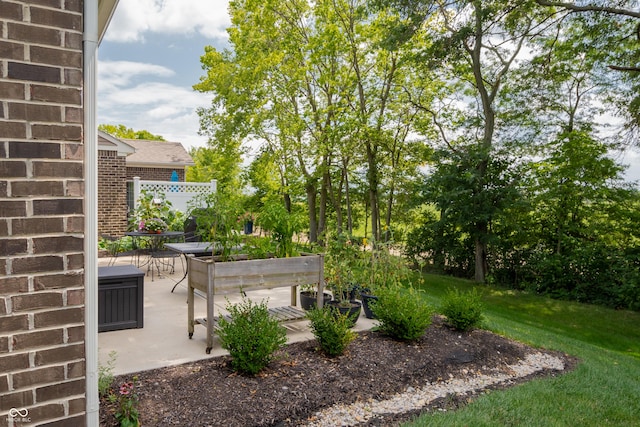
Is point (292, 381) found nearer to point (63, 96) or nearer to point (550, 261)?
point (63, 96)

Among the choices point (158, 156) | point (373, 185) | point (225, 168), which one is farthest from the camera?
point (158, 156)

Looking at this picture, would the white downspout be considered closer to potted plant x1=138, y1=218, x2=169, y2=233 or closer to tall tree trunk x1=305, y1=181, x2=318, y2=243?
potted plant x1=138, y1=218, x2=169, y2=233

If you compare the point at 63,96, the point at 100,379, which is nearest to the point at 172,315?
the point at 100,379

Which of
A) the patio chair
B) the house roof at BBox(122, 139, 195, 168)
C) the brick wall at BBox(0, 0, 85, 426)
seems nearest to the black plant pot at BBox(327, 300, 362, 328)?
the brick wall at BBox(0, 0, 85, 426)

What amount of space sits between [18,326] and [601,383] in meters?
4.32

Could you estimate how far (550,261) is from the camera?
356 inches

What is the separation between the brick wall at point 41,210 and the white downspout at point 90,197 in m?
0.03

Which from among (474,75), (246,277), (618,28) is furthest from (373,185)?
(246,277)

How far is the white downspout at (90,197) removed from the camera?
6.08ft

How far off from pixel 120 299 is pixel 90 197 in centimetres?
254

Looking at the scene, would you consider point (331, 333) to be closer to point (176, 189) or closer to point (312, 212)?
point (176, 189)

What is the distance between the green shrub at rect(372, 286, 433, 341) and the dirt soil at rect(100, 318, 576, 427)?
0.32ft

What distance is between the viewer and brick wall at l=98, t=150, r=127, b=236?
1062cm

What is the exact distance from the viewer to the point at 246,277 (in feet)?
12.3
